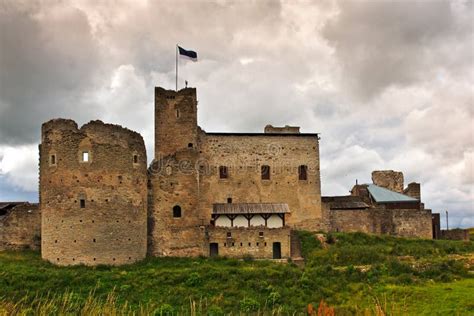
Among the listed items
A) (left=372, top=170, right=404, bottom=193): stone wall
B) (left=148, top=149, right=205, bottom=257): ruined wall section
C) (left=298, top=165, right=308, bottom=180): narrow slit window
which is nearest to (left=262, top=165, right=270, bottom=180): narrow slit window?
(left=298, top=165, right=308, bottom=180): narrow slit window

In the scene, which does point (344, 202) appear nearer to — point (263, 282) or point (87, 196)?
point (263, 282)

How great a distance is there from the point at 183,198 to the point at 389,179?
28523 millimetres

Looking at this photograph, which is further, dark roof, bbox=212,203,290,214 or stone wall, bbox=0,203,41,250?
dark roof, bbox=212,203,290,214

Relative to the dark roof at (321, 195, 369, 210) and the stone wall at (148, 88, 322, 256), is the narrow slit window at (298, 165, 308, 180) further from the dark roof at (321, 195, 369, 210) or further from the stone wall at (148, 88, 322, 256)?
the dark roof at (321, 195, 369, 210)

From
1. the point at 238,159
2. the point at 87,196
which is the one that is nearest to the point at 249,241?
the point at 238,159

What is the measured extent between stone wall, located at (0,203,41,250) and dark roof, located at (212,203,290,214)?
48.4 feet

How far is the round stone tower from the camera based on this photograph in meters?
38.9

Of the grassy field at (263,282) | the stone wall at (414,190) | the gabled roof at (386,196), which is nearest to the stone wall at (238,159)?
the gabled roof at (386,196)

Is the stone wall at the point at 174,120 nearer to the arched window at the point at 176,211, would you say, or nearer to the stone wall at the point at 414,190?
the arched window at the point at 176,211

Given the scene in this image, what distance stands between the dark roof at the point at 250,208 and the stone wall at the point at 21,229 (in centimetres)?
1476

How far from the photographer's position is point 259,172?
170 feet

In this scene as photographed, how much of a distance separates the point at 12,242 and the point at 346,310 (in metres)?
28.1

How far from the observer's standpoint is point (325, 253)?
42.5m

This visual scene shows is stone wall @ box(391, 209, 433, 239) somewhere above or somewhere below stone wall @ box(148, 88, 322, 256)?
below
